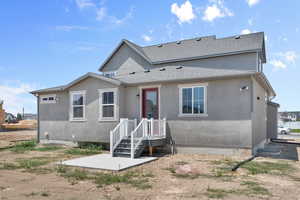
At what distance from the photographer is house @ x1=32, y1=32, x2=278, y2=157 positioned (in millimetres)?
10078

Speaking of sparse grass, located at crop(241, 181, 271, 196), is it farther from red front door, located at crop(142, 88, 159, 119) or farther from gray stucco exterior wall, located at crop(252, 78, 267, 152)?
red front door, located at crop(142, 88, 159, 119)

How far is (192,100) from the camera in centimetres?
1089

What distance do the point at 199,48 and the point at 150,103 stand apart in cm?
576

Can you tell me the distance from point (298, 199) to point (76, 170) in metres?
6.11

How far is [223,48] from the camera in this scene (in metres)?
14.3

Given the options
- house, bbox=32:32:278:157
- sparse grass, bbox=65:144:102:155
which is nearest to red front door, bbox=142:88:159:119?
house, bbox=32:32:278:157

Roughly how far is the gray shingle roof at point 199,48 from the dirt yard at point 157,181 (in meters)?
7.41

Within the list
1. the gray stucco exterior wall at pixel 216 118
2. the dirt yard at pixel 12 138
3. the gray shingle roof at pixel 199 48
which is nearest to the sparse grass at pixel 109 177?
the gray stucco exterior wall at pixel 216 118

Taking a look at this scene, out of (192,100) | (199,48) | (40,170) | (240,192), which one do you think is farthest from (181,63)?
(240,192)

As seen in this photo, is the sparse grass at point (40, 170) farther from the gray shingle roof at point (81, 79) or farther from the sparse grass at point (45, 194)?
the gray shingle roof at point (81, 79)

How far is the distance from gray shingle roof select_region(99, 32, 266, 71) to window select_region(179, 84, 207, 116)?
4.01m

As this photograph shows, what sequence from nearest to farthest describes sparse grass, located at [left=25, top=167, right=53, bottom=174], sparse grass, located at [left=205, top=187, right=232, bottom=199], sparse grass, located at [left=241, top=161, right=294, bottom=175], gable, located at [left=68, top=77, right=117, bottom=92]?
sparse grass, located at [left=205, top=187, right=232, bottom=199] → sparse grass, located at [left=241, top=161, right=294, bottom=175] → sparse grass, located at [left=25, top=167, right=53, bottom=174] → gable, located at [left=68, top=77, right=117, bottom=92]

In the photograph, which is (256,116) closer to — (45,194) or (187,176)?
(187,176)

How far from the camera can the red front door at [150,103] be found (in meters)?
11.9
